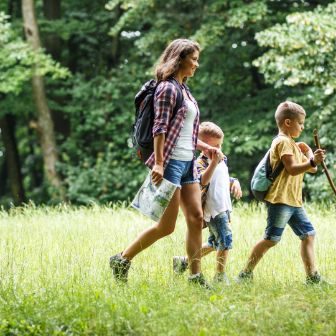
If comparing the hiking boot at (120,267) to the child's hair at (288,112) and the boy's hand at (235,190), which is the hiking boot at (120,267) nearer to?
the boy's hand at (235,190)

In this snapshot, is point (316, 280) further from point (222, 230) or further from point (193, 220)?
point (193, 220)

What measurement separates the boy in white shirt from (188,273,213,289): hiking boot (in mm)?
299

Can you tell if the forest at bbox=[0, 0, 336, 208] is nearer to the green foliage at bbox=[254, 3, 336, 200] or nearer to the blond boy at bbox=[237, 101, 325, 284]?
the green foliage at bbox=[254, 3, 336, 200]

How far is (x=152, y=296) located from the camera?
5219 mm

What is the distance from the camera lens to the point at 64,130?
64.1 ft

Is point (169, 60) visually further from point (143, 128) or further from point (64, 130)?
point (64, 130)

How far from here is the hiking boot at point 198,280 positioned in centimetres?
561

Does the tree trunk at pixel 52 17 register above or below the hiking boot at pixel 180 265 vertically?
above

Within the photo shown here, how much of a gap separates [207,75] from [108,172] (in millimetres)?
3221

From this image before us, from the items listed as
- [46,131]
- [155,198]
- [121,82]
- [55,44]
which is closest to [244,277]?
[155,198]

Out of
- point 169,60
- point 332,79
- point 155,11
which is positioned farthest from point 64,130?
point 169,60

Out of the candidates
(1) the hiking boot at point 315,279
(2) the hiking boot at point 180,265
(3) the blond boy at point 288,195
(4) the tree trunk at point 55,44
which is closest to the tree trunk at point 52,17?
(4) the tree trunk at point 55,44

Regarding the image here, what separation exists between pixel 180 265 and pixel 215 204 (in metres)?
0.61

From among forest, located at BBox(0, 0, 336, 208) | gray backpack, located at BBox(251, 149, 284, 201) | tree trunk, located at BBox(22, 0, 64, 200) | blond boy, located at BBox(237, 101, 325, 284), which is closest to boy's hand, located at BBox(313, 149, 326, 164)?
blond boy, located at BBox(237, 101, 325, 284)
